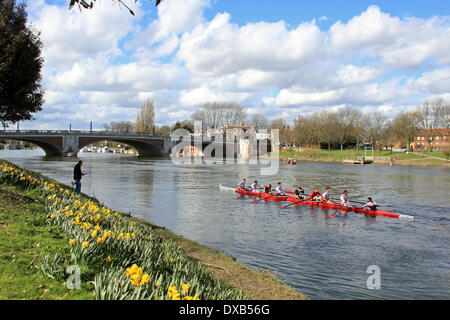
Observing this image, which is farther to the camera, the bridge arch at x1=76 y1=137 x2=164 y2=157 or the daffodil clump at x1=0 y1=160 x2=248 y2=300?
the bridge arch at x1=76 y1=137 x2=164 y2=157

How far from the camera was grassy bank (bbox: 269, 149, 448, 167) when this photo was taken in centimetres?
7631

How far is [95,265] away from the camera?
6660 millimetres

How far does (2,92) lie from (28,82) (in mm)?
1321

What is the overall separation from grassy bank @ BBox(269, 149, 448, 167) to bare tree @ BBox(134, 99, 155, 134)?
4550cm

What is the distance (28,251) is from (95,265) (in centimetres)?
137

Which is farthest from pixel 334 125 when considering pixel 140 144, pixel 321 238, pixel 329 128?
pixel 321 238

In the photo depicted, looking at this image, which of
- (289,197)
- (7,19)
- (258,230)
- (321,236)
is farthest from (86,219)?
(289,197)

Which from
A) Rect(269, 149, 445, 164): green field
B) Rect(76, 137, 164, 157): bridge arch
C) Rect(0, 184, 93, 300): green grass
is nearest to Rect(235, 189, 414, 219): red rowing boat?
Rect(0, 184, 93, 300): green grass

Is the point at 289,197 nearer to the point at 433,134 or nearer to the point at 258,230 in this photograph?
the point at 258,230

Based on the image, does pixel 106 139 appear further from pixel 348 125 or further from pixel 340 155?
pixel 348 125

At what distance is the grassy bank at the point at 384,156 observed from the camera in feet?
250
